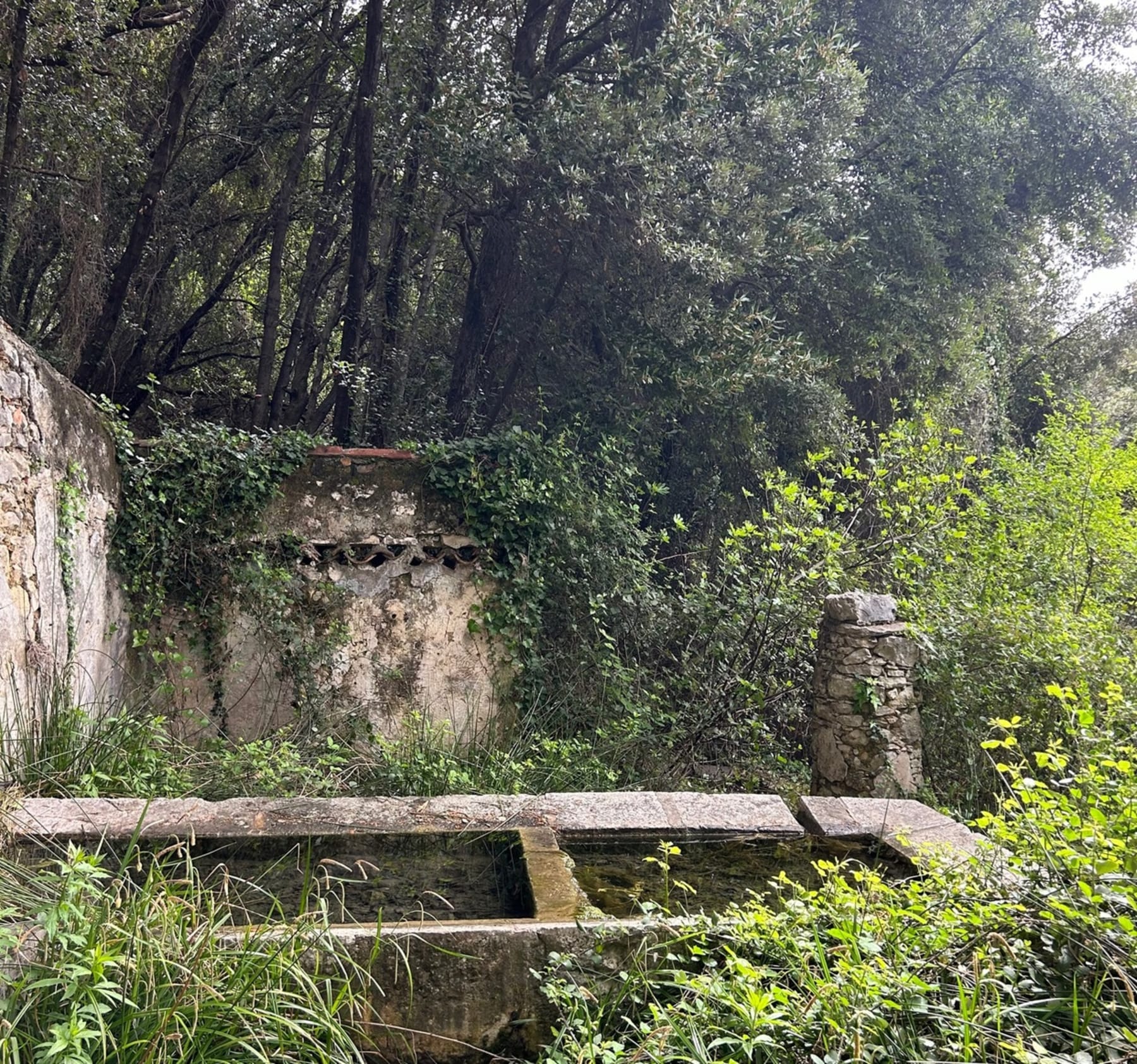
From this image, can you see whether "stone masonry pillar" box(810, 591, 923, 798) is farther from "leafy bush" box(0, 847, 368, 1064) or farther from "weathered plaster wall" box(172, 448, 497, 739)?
"leafy bush" box(0, 847, 368, 1064)

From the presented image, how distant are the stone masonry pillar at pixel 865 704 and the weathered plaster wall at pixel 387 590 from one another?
2.35m

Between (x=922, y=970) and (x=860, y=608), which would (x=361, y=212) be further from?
(x=922, y=970)

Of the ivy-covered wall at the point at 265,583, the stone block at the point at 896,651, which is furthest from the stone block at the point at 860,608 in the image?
the ivy-covered wall at the point at 265,583

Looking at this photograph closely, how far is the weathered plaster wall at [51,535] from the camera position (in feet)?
12.4

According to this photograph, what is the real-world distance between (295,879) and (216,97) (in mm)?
8104

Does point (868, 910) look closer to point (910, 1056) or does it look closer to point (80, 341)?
point (910, 1056)

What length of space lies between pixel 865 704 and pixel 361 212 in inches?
233

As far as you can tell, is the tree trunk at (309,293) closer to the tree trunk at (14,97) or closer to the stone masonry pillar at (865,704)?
the tree trunk at (14,97)

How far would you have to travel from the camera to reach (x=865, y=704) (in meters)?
5.02

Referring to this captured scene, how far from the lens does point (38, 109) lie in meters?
6.40

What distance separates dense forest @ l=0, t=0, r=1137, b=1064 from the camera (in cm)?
217

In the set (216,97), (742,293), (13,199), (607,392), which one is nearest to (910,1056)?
(607,392)

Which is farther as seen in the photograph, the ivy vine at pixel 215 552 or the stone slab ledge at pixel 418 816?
the ivy vine at pixel 215 552

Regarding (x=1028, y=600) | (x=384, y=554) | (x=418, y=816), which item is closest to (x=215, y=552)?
(x=384, y=554)
